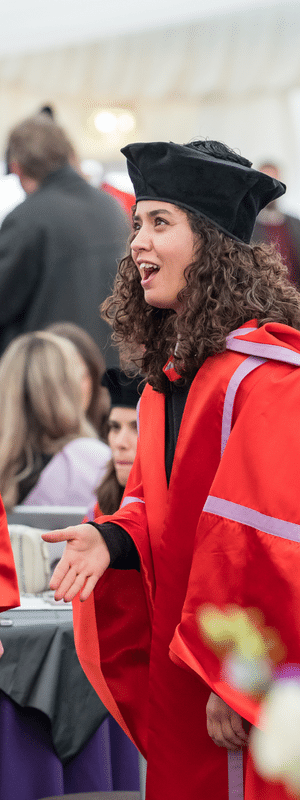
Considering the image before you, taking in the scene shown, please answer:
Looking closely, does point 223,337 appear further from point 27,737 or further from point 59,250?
point 59,250

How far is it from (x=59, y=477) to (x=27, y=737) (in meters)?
1.37

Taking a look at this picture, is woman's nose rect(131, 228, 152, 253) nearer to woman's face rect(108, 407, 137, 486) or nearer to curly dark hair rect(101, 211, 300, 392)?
curly dark hair rect(101, 211, 300, 392)

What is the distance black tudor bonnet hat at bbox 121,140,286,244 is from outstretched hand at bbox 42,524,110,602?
584 mm

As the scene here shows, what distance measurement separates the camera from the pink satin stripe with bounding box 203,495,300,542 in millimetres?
1347

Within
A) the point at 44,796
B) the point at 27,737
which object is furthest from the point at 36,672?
the point at 44,796

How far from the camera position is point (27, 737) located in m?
1.95

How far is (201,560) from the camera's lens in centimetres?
140

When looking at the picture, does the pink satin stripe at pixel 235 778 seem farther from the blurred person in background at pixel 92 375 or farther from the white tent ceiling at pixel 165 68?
the white tent ceiling at pixel 165 68

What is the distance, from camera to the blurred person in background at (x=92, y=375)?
13.0 feet

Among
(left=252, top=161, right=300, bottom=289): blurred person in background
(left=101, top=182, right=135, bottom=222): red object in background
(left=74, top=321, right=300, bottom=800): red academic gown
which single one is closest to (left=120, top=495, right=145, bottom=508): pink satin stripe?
(left=74, top=321, right=300, bottom=800): red academic gown

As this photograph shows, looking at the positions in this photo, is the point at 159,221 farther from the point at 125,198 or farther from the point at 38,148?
the point at 125,198

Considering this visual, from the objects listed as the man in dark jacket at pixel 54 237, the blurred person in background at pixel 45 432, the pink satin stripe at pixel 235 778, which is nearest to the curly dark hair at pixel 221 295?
the pink satin stripe at pixel 235 778

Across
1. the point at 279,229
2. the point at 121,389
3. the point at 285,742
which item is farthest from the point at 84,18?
the point at 285,742

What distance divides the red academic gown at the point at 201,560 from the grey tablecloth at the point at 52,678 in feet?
1.08
